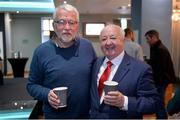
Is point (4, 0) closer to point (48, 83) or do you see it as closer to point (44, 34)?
point (44, 34)

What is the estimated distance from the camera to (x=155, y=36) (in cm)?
443

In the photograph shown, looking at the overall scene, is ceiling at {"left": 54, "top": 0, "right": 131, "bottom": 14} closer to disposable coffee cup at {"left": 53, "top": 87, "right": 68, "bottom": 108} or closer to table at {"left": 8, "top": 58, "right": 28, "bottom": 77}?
table at {"left": 8, "top": 58, "right": 28, "bottom": 77}

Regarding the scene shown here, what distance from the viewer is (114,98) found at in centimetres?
144

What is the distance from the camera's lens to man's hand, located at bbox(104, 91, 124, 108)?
4.68 feet

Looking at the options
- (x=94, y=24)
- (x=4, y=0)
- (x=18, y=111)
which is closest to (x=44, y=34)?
(x=94, y=24)

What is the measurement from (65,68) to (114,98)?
441 mm

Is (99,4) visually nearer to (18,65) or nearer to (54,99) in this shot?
(18,65)

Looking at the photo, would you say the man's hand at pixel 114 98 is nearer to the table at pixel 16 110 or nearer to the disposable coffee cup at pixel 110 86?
the disposable coffee cup at pixel 110 86

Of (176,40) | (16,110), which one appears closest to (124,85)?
(16,110)

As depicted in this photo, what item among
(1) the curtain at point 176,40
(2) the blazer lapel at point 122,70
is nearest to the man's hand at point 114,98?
(2) the blazer lapel at point 122,70

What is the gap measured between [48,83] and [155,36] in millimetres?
2937

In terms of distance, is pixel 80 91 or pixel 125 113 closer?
pixel 125 113

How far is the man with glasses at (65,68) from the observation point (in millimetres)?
1716

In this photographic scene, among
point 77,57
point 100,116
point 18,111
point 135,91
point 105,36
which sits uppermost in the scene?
point 105,36
